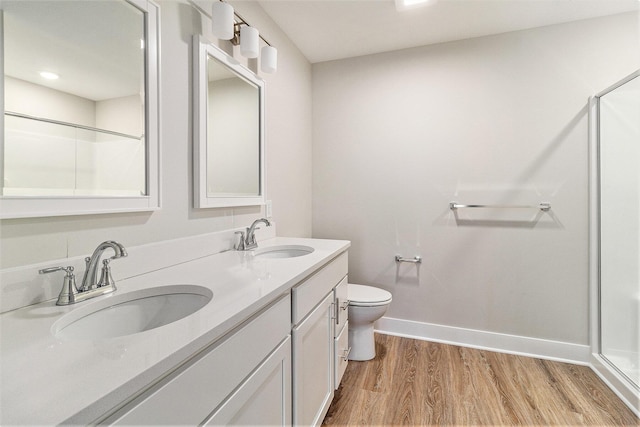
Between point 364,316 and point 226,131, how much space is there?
1398 mm

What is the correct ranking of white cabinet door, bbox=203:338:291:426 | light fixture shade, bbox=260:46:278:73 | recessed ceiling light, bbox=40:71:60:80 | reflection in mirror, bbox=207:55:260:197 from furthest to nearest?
1. light fixture shade, bbox=260:46:278:73
2. reflection in mirror, bbox=207:55:260:197
3. recessed ceiling light, bbox=40:71:60:80
4. white cabinet door, bbox=203:338:291:426

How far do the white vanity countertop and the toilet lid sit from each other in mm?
1100

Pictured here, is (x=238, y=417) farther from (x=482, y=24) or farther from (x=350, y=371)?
(x=482, y=24)

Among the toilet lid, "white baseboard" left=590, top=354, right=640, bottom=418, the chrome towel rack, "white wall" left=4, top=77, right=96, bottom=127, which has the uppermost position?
"white wall" left=4, top=77, right=96, bottom=127

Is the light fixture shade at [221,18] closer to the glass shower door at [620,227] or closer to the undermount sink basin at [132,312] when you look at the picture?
the undermount sink basin at [132,312]

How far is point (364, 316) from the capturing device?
1.92 meters

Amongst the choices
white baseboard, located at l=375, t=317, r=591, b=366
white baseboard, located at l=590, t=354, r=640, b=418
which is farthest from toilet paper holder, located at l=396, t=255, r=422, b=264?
white baseboard, located at l=590, t=354, r=640, b=418

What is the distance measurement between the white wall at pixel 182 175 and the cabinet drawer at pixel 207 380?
0.56 meters

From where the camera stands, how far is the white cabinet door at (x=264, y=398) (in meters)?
0.71

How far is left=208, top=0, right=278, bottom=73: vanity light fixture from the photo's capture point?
50.6 inches

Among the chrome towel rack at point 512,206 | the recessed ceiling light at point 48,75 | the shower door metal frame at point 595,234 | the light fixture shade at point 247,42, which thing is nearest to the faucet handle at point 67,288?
the recessed ceiling light at point 48,75

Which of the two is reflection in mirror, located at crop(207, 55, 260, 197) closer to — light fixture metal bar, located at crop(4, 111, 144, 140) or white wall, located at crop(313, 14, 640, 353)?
light fixture metal bar, located at crop(4, 111, 144, 140)

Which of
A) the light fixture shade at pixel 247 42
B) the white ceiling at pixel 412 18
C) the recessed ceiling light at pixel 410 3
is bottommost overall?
the light fixture shade at pixel 247 42

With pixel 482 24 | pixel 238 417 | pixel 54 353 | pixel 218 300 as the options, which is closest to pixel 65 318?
pixel 54 353
